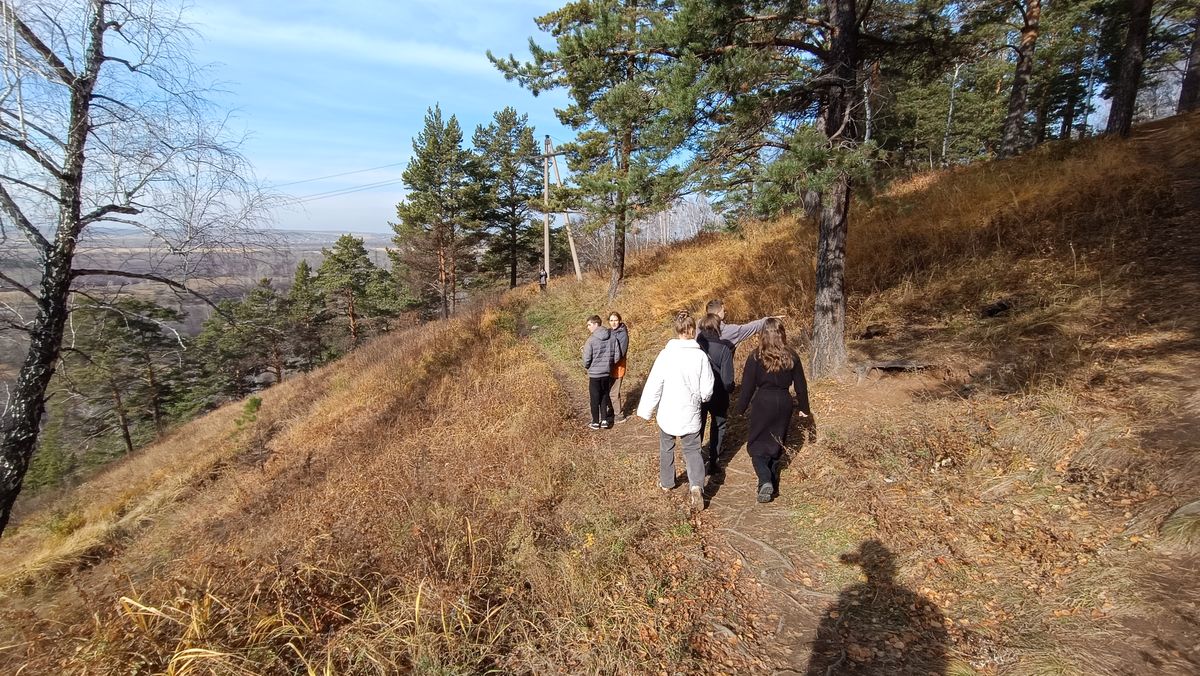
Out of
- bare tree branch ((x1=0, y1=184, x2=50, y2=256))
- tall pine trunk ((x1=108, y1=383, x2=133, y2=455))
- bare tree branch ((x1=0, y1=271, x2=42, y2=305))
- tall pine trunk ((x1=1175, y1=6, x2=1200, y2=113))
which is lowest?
tall pine trunk ((x1=108, y1=383, x2=133, y2=455))

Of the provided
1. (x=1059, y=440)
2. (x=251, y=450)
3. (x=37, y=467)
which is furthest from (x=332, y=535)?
(x=37, y=467)

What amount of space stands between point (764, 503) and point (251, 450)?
11.1m

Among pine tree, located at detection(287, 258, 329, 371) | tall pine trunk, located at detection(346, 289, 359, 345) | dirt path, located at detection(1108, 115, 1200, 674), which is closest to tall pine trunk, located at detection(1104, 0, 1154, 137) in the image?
dirt path, located at detection(1108, 115, 1200, 674)

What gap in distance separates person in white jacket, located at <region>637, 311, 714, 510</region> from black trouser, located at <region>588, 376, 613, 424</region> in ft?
7.30

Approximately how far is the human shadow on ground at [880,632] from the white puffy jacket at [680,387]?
162cm

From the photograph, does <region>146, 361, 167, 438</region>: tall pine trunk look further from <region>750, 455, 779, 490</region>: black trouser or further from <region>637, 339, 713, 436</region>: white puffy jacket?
<region>750, 455, 779, 490</region>: black trouser

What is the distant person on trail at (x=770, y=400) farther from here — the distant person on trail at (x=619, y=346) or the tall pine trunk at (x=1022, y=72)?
the tall pine trunk at (x=1022, y=72)

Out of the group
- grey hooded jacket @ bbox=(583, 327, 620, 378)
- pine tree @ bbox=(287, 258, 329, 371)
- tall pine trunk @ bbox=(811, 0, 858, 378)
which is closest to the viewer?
tall pine trunk @ bbox=(811, 0, 858, 378)

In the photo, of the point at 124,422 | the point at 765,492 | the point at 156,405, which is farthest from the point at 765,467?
the point at 156,405

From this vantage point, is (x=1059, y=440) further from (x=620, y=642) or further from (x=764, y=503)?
(x=620, y=642)

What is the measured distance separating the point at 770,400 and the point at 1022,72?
1237 centimetres

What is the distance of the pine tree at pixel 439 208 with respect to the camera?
2353 centimetres

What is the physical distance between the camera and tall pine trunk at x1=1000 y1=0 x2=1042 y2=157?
10.1m

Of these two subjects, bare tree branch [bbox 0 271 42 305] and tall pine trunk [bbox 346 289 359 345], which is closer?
bare tree branch [bbox 0 271 42 305]
